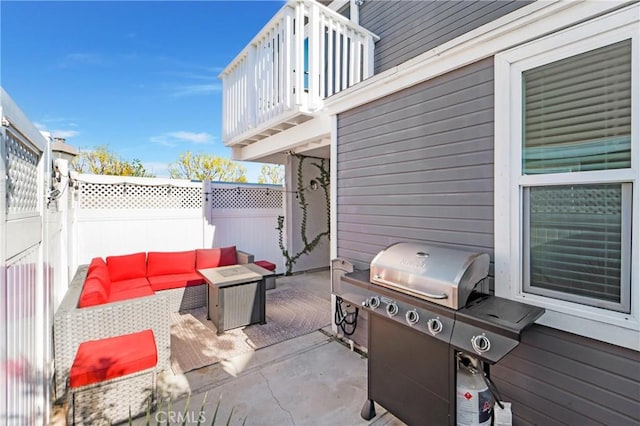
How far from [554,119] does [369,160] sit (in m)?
1.82

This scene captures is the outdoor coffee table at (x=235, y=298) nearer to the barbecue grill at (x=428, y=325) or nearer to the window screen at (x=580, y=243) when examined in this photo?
the barbecue grill at (x=428, y=325)

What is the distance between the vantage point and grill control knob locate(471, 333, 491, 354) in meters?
1.64

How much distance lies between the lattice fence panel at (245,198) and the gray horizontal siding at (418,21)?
13.0ft

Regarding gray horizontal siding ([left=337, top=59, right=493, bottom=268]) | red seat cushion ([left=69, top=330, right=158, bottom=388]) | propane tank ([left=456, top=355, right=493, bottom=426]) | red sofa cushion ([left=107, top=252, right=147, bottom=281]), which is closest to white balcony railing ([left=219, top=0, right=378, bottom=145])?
gray horizontal siding ([left=337, top=59, right=493, bottom=268])

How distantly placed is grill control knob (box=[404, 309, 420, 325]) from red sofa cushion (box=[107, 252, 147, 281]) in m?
5.00

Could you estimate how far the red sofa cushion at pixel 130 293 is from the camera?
4.01 metres

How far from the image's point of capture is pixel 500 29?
2170mm

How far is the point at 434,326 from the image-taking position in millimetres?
1880

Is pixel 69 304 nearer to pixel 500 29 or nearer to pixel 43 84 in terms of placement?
pixel 500 29

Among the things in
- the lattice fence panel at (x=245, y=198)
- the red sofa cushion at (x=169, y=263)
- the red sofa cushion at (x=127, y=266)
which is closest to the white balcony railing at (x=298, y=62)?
the lattice fence panel at (x=245, y=198)

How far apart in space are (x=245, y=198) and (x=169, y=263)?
7.88 feet

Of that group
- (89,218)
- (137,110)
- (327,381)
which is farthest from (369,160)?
(137,110)

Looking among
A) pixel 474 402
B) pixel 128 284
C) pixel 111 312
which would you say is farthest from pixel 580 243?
pixel 128 284

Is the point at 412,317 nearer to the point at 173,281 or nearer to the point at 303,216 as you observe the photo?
the point at 173,281
